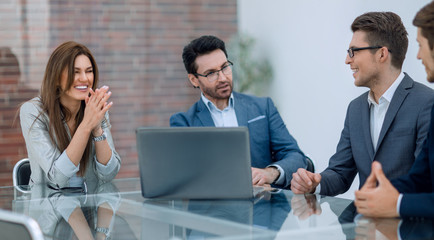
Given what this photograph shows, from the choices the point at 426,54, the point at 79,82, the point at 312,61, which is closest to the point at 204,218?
the point at 426,54

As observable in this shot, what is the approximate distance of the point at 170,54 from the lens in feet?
A: 19.4

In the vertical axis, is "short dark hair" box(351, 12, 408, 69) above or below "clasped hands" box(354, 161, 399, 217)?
above

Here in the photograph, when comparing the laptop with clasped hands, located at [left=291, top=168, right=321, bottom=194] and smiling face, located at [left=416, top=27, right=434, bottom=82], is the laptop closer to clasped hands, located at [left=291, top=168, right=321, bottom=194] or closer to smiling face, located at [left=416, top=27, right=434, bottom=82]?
clasped hands, located at [left=291, top=168, right=321, bottom=194]

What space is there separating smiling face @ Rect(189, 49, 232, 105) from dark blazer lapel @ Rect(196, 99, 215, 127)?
0.23 ft

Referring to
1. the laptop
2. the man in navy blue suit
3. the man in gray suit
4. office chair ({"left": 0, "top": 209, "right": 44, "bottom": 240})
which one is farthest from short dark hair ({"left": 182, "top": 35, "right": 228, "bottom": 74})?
office chair ({"left": 0, "top": 209, "right": 44, "bottom": 240})

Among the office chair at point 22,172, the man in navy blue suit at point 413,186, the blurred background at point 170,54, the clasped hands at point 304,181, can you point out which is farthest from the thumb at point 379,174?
the blurred background at point 170,54

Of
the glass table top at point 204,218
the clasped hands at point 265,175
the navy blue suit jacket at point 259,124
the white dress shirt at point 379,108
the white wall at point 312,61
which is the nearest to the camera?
the glass table top at point 204,218

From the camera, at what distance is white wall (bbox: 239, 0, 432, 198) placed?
14.8 feet

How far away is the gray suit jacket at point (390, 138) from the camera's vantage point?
2295 mm

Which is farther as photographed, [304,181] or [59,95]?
[59,95]

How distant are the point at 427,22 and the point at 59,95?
1.83m

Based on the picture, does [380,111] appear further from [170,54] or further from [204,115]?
[170,54]

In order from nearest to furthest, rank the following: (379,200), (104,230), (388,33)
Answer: (379,200) → (104,230) → (388,33)

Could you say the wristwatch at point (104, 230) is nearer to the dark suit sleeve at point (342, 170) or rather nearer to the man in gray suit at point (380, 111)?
the man in gray suit at point (380, 111)
